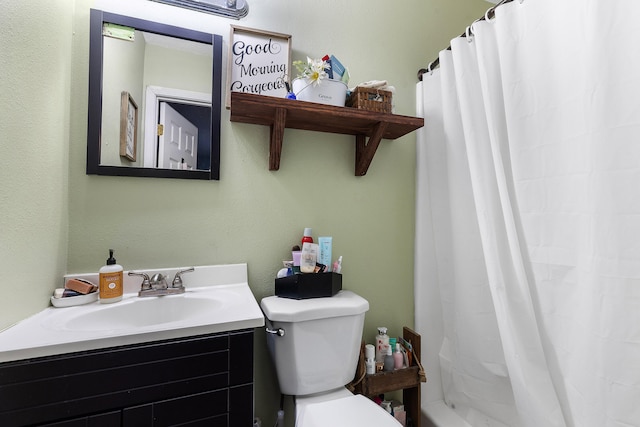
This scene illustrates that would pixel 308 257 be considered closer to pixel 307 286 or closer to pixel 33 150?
pixel 307 286

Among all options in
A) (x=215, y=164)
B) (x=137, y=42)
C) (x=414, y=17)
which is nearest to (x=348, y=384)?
(x=215, y=164)

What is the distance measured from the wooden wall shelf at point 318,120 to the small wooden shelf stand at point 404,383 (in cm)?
89

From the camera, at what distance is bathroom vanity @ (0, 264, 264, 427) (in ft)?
2.20

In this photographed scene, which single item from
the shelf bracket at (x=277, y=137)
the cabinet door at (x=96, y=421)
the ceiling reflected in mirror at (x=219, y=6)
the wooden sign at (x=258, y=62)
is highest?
the ceiling reflected in mirror at (x=219, y=6)

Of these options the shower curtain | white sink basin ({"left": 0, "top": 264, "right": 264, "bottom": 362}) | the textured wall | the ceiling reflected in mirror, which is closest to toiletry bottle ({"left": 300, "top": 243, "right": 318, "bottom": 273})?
white sink basin ({"left": 0, "top": 264, "right": 264, "bottom": 362})

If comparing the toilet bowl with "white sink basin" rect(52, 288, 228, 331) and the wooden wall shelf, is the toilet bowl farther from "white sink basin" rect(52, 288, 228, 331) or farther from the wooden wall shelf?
the wooden wall shelf

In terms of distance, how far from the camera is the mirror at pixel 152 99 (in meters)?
1.10

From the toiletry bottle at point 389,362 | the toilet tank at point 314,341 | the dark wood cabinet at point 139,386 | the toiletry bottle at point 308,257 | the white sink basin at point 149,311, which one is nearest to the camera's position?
the dark wood cabinet at point 139,386

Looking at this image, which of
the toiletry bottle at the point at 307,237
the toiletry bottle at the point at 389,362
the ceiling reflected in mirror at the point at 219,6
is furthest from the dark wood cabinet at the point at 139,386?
the ceiling reflected in mirror at the point at 219,6

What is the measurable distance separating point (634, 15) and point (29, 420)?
178 cm

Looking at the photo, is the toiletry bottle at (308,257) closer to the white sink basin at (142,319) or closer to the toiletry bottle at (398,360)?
the white sink basin at (142,319)

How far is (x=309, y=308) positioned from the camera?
1.06m

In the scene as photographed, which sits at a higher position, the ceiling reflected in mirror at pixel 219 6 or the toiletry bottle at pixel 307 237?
the ceiling reflected in mirror at pixel 219 6

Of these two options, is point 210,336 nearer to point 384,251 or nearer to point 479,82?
point 384,251
